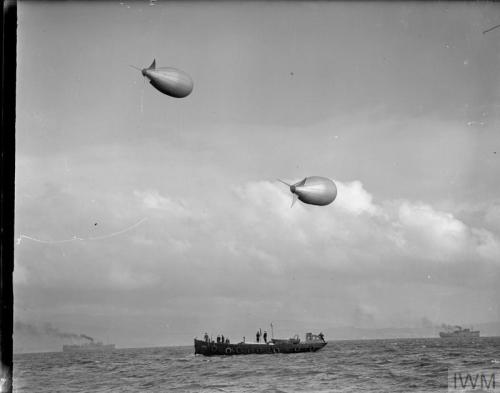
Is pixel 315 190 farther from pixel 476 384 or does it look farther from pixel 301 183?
pixel 476 384

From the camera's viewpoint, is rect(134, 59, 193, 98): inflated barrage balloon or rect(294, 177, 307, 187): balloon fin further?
rect(294, 177, 307, 187): balloon fin

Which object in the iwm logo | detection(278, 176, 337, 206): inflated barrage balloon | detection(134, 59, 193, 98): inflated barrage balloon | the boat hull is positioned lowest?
the boat hull

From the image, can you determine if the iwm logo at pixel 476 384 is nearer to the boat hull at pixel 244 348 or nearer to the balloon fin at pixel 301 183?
the balloon fin at pixel 301 183

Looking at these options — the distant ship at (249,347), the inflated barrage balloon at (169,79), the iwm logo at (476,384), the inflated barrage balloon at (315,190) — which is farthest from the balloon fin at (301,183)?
the distant ship at (249,347)

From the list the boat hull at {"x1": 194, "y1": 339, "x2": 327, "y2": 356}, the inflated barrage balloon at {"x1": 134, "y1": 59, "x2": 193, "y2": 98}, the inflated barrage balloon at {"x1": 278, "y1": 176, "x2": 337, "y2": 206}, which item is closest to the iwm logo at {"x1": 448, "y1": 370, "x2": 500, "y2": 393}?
the inflated barrage balloon at {"x1": 278, "y1": 176, "x2": 337, "y2": 206}

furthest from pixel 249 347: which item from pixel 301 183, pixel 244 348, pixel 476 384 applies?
pixel 301 183

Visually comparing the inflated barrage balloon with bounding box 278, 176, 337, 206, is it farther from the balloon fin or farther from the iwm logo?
the iwm logo

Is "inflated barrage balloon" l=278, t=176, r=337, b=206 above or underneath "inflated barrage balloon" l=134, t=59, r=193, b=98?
underneath
